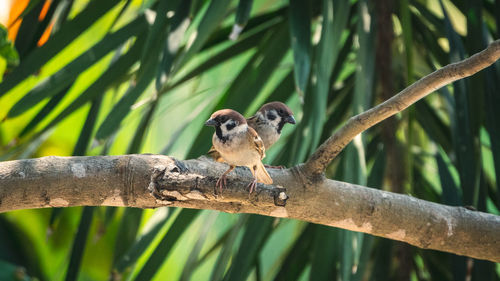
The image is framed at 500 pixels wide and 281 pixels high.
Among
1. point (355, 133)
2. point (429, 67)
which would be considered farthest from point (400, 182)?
point (355, 133)

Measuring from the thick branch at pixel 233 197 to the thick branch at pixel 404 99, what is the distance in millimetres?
65

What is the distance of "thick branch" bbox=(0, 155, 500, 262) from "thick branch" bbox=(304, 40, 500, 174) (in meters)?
0.07

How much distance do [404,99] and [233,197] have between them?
316 millimetres

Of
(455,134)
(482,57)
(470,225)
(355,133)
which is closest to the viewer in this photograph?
(482,57)

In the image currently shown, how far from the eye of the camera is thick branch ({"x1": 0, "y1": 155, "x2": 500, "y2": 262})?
3.20 ft

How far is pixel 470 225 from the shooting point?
1219mm

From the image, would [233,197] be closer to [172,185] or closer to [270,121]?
[172,185]

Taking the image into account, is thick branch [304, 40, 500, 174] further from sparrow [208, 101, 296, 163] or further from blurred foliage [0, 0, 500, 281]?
sparrow [208, 101, 296, 163]

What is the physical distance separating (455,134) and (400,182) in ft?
1.59

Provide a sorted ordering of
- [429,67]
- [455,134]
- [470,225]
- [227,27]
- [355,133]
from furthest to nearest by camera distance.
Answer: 1. [429,67]
2. [227,27]
3. [455,134]
4. [470,225]
5. [355,133]

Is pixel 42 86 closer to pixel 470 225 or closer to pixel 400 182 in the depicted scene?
pixel 470 225

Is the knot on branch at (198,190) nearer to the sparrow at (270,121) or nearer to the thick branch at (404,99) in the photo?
the thick branch at (404,99)

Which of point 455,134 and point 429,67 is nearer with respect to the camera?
point 455,134

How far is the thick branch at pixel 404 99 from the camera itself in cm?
85
